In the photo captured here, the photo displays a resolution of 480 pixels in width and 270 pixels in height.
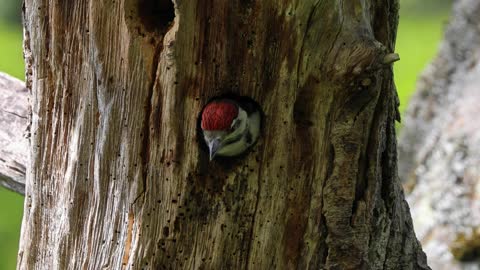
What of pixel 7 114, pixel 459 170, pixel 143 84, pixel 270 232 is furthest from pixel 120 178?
pixel 459 170

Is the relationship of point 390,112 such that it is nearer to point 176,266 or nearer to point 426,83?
point 176,266

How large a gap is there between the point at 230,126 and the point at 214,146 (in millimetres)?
120

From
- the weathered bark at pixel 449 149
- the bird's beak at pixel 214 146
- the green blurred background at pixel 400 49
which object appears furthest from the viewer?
the green blurred background at pixel 400 49

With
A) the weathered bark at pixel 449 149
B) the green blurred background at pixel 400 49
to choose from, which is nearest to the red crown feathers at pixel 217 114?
the weathered bark at pixel 449 149

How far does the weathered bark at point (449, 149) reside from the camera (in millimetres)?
4293

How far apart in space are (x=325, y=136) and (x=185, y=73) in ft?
1.51

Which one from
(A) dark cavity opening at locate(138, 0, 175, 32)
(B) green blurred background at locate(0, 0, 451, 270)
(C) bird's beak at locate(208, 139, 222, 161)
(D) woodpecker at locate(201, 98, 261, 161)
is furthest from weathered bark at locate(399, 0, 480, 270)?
(A) dark cavity opening at locate(138, 0, 175, 32)

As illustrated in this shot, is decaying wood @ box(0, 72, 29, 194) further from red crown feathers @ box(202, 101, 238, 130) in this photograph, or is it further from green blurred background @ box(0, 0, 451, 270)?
green blurred background @ box(0, 0, 451, 270)

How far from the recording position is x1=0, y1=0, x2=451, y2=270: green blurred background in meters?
6.88

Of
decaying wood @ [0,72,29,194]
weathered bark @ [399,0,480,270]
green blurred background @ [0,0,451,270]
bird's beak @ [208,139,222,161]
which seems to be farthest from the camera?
green blurred background @ [0,0,451,270]

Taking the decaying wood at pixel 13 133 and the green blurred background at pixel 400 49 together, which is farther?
the green blurred background at pixel 400 49

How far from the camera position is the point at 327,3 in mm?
2080

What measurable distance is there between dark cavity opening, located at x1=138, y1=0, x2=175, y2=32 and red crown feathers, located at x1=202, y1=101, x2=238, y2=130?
26cm

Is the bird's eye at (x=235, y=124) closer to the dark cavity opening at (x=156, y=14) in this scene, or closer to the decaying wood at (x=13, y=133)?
the dark cavity opening at (x=156, y=14)
